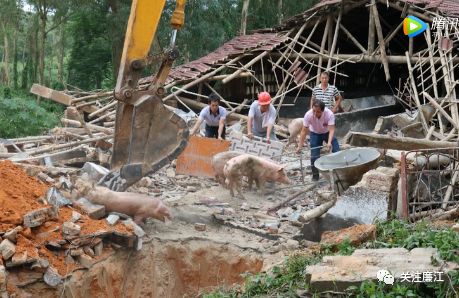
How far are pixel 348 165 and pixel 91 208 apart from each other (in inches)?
149

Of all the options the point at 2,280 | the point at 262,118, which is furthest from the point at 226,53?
the point at 2,280

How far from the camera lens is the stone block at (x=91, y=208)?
8.65 metres

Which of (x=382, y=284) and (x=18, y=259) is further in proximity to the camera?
(x=18, y=259)

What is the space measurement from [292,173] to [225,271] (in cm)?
384

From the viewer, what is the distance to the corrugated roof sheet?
17172 millimetres

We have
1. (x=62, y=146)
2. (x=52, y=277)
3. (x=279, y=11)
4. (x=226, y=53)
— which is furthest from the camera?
(x=279, y=11)

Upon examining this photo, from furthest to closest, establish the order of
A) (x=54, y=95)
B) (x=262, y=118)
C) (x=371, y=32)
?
1. (x=371, y=32)
2. (x=54, y=95)
3. (x=262, y=118)

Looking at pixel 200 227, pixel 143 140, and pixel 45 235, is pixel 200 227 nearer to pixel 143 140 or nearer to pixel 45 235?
pixel 143 140

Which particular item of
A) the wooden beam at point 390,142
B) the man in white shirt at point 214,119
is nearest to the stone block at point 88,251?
the man in white shirt at point 214,119

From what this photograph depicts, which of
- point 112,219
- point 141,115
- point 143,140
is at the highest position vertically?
point 141,115

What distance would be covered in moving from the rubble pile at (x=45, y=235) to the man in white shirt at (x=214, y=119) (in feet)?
11.6

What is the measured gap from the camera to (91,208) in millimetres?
8727

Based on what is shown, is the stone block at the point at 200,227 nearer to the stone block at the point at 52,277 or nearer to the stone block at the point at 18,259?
the stone block at the point at 52,277

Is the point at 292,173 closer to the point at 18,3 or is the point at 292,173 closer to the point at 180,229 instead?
the point at 180,229
